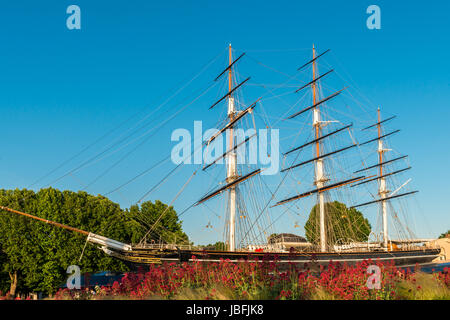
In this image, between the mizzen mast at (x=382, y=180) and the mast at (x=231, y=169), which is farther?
the mizzen mast at (x=382, y=180)

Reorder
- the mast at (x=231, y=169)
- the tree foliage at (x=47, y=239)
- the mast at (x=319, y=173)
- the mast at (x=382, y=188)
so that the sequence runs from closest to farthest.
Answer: the mast at (x=231, y=169), the tree foliage at (x=47, y=239), the mast at (x=319, y=173), the mast at (x=382, y=188)

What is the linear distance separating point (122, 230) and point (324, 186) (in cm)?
2747

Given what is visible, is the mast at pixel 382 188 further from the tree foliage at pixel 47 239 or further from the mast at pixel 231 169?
the tree foliage at pixel 47 239

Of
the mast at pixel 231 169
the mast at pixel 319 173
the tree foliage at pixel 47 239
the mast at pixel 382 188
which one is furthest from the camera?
the mast at pixel 382 188

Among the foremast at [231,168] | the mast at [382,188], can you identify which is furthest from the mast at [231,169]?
the mast at [382,188]

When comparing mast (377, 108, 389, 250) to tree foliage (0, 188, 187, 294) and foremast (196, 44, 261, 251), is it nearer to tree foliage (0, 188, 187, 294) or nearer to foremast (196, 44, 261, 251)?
foremast (196, 44, 261, 251)

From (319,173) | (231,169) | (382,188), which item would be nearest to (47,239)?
(231,169)

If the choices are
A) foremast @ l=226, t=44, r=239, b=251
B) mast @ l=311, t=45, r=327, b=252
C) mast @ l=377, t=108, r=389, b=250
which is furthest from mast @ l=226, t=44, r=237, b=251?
mast @ l=377, t=108, r=389, b=250

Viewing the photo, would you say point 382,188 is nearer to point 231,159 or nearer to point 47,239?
point 231,159

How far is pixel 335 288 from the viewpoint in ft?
30.5

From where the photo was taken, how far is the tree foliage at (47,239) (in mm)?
41094
